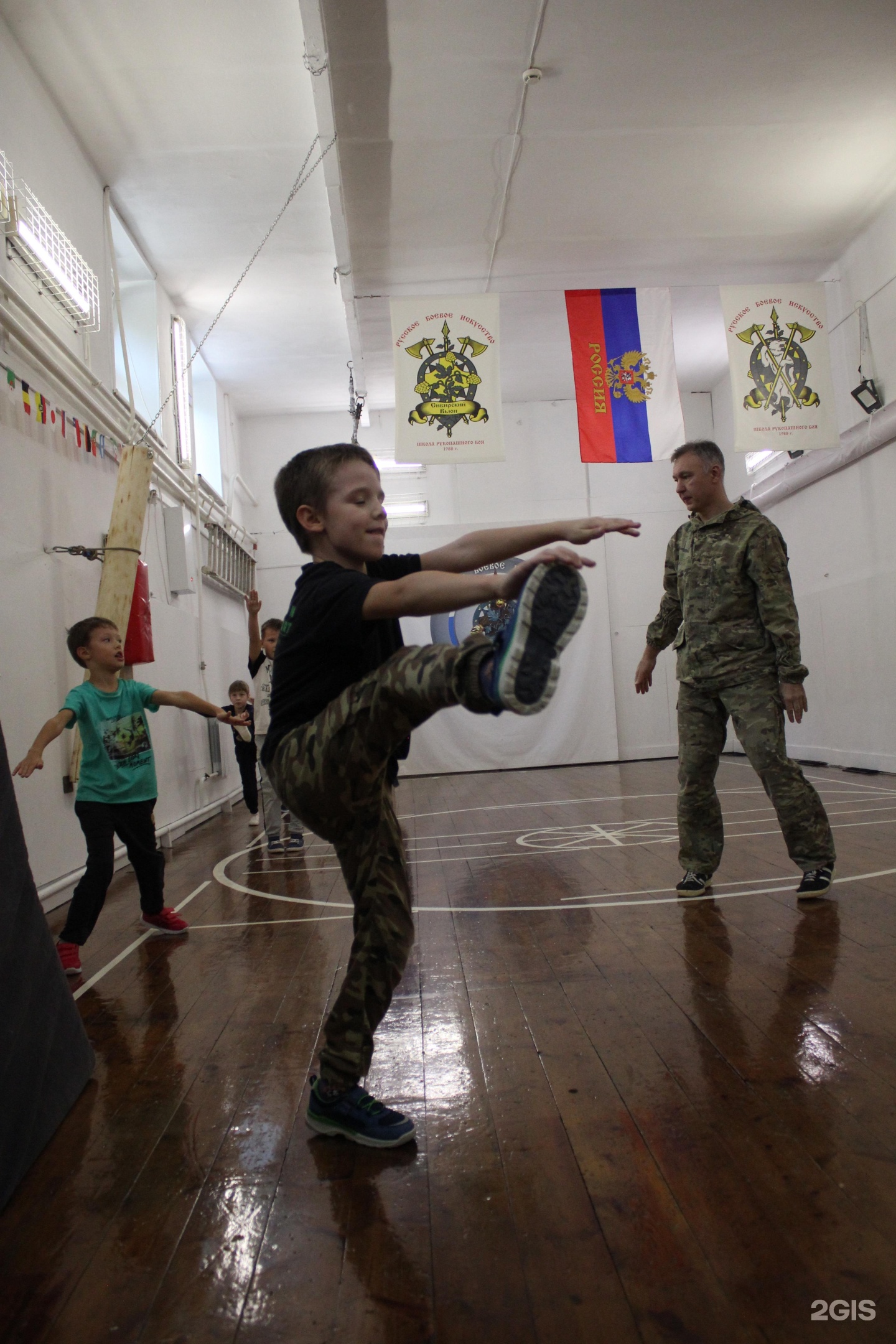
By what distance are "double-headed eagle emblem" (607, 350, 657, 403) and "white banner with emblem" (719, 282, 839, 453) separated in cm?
72

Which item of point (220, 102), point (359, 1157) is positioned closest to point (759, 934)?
point (359, 1157)

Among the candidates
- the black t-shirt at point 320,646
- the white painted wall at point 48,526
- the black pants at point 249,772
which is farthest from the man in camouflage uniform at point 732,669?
the black pants at point 249,772

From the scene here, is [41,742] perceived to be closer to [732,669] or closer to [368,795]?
[368,795]

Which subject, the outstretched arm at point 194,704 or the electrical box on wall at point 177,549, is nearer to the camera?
the outstretched arm at point 194,704

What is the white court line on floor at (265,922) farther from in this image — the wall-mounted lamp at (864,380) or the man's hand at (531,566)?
the wall-mounted lamp at (864,380)

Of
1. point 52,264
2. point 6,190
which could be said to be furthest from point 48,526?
point 6,190

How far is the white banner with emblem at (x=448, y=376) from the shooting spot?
7.44 meters

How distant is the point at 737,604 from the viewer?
3.72 meters

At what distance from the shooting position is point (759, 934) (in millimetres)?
3123

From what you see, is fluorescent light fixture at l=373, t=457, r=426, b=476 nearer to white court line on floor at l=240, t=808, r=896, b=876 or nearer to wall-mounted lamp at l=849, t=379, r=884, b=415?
wall-mounted lamp at l=849, t=379, r=884, b=415

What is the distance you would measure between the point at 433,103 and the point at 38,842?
215 inches

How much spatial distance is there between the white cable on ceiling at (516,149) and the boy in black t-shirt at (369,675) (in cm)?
505

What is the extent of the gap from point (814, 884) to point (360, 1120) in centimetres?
237
